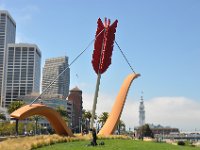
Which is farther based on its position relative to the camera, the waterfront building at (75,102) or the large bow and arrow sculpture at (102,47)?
the waterfront building at (75,102)

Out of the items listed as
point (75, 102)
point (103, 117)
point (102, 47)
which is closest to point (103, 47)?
point (102, 47)

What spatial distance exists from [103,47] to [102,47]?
95 mm

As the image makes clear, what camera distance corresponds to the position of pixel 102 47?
3559 cm

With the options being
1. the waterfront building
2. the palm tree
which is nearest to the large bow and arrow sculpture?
the palm tree

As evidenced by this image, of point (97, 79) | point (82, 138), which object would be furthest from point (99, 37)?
point (82, 138)

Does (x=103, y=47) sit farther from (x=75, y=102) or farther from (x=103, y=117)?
(x=75, y=102)

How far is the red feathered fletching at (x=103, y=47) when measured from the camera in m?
35.3

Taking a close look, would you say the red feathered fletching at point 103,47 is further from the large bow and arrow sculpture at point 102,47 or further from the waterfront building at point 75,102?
the waterfront building at point 75,102

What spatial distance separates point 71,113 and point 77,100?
920cm

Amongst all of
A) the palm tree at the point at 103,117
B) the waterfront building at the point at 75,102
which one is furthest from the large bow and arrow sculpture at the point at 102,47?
the waterfront building at the point at 75,102

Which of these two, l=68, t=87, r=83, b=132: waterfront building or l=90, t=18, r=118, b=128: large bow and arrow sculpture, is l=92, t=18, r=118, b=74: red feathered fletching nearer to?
l=90, t=18, r=118, b=128: large bow and arrow sculpture

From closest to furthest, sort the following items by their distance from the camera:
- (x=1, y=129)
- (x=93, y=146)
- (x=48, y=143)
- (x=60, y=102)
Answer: (x=93, y=146) < (x=48, y=143) < (x=1, y=129) < (x=60, y=102)

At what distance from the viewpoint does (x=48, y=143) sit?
26.6m

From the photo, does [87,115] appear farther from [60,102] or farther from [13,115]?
[13,115]
